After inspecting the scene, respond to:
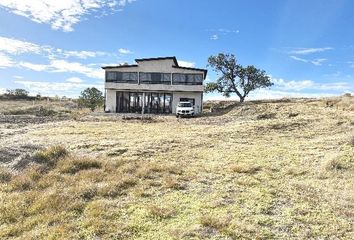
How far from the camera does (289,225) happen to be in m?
10.9

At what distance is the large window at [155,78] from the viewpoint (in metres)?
55.5

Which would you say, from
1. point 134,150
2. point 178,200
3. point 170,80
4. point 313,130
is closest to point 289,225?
point 178,200

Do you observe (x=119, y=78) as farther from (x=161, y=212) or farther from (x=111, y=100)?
(x=161, y=212)

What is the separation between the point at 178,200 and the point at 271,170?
18.1ft

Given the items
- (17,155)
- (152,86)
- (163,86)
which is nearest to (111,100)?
(152,86)

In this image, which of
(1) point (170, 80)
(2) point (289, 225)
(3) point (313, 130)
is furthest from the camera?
(1) point (170, 80)

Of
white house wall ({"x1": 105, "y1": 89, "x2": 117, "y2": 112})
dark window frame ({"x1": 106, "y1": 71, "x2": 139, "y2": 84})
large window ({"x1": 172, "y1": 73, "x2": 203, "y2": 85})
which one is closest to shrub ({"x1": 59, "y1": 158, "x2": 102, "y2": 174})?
large window ({"x1": 172, "y1": 73, "x2": 203, "y2": 85})

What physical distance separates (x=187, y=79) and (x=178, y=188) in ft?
138

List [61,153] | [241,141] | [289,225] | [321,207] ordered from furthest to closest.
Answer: [241,141]
[61,153]
[321,207]
[289,225]

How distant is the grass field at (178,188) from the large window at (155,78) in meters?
32.0

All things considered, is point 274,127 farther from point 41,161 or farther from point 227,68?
point 227,68

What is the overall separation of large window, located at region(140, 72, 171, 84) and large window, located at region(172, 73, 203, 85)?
954 millimetres

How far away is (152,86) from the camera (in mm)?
55156

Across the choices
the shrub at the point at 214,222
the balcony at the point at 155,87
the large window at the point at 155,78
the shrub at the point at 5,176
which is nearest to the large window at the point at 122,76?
the balcony at the point at 155,87
